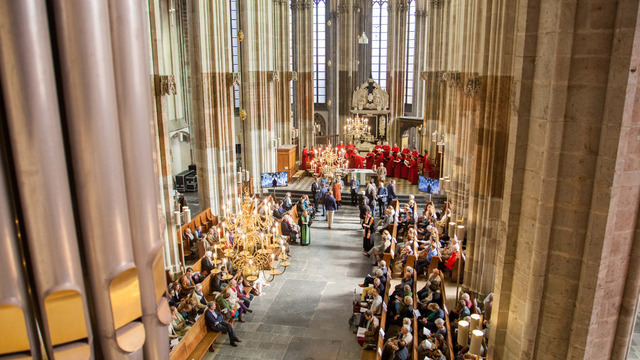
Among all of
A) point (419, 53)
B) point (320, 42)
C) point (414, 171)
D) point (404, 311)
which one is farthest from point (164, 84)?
point (320, 42)

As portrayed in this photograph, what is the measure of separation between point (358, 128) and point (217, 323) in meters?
23.4

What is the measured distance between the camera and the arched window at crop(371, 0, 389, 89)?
3562 cm

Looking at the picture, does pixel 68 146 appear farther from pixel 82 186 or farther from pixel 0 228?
pixel 0 228

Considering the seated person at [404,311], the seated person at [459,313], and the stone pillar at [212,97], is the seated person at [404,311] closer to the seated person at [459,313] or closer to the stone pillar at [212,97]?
the seated person at [459,313]

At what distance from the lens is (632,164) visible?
16.4 feet

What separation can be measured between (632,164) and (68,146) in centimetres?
525

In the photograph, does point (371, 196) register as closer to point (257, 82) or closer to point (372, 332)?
point (257, 82)

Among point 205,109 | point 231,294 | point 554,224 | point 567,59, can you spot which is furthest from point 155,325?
point 205,109

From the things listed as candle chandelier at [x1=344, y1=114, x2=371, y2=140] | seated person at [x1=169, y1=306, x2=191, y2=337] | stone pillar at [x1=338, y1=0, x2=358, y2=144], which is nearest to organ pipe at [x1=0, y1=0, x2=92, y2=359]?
seated person at [x1=169, y1=306, x2=191, y2=337]

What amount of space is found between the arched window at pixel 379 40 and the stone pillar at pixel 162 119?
23960mm

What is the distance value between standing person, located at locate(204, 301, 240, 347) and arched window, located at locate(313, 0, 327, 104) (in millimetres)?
27726

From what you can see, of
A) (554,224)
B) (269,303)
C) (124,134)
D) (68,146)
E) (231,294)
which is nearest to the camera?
(68,146)

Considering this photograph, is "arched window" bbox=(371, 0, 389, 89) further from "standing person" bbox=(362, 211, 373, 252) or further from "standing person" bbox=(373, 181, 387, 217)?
"standing person" bbox=(362, 211, 373, 252)

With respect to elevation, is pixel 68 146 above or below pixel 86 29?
below
